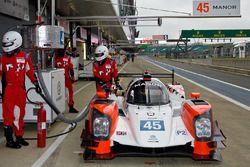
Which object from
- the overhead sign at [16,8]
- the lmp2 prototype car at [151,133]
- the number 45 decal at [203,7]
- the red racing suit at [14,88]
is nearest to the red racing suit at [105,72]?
the red racing suit at [14,88]

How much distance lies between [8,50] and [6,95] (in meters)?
0.80

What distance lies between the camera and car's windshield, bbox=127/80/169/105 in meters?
6.82

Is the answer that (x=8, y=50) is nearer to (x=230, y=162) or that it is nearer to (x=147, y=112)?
(x=147, y=112)

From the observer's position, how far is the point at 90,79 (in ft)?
76.6

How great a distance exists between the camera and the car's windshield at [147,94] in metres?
6.82

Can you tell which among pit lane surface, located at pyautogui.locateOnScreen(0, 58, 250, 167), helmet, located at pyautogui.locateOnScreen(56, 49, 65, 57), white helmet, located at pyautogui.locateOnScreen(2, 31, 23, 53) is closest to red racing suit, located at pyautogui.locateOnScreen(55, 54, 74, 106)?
helmet, located at pyautogui.locateOnScreen(56, 49, 65, 57)

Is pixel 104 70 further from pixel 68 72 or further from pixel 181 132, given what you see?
pixel 181 132

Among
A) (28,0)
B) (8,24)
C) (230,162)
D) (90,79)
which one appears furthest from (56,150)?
(90,79)

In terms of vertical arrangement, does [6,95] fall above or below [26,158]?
above

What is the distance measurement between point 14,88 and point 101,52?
2.97 m

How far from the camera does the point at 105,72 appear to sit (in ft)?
31.0

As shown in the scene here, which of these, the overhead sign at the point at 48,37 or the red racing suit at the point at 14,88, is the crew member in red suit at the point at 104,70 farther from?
the red racing suit at the point at 14,88

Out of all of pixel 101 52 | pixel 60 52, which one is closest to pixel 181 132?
pixel 101 52

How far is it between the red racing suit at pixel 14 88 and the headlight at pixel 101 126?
1682 millimetres
